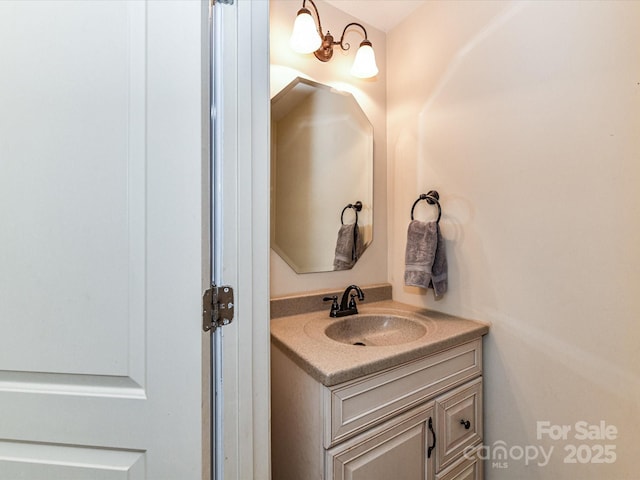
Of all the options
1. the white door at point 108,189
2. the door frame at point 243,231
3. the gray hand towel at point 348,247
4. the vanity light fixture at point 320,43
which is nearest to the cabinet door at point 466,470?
the door frame at point 243,231

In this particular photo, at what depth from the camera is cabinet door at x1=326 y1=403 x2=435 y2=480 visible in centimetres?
84

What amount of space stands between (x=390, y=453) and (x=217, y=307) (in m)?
0.74

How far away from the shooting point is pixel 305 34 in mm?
1265

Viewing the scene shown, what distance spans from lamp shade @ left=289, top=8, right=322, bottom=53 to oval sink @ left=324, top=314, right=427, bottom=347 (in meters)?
1.21

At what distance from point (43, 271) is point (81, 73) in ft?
1.36

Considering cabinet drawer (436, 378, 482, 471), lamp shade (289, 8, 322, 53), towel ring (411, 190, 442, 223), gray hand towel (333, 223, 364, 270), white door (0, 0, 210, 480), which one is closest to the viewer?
white door (0, 0, 210, 480)

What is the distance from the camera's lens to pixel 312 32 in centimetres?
127

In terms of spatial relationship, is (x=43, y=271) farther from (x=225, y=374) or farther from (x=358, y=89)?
(x=358, y=89)

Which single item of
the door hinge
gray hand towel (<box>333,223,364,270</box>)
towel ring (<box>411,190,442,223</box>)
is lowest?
the door hinge

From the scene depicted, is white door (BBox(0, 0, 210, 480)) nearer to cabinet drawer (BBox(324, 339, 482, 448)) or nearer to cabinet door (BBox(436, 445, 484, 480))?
cabinet drawer (BBox(324, 339, 482, 448))

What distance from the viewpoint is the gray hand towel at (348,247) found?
4.96 ft

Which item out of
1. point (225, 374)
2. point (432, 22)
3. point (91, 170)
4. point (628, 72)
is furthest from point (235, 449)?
point (432, 22)

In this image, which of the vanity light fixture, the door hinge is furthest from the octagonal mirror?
the door hinge

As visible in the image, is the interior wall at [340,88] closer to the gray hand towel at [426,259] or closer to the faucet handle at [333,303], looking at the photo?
the faucet handle at [333,303]
